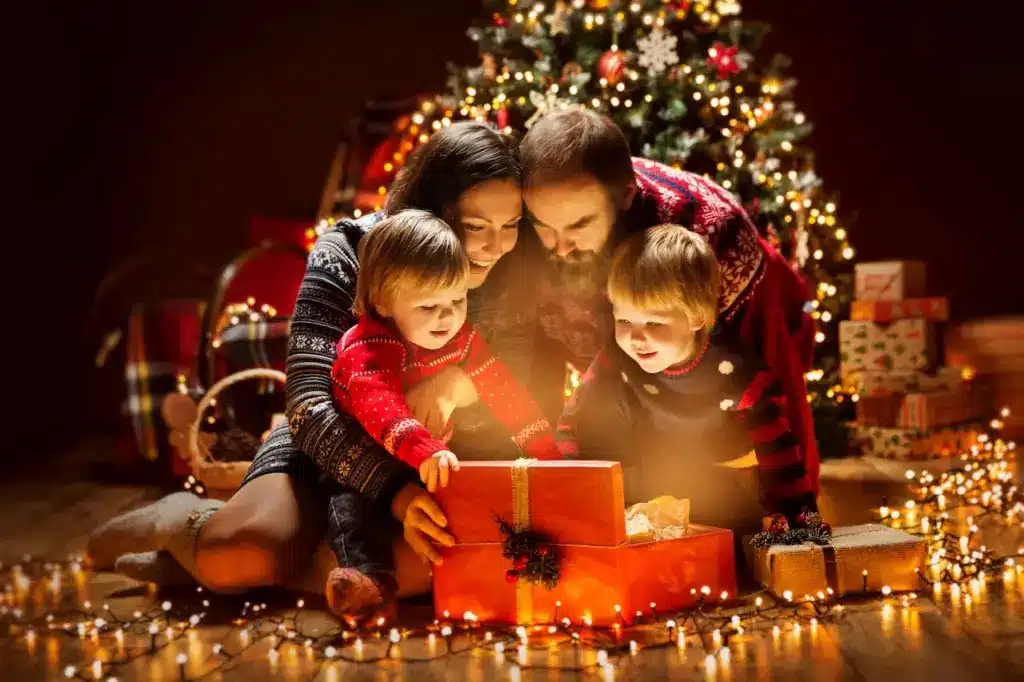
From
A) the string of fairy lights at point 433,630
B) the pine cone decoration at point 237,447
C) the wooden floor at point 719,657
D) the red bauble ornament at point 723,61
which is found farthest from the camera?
the red bauble ornament at point 723,61

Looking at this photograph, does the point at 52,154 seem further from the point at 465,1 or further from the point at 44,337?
the point at 465,1

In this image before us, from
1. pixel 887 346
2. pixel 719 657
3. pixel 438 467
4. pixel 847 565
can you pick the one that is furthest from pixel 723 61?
pixel 719 657

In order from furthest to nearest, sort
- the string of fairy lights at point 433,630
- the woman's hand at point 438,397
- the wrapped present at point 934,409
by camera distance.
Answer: the wrapped present at point 934,409, the woman's hand at point 438,397, the string of fairy lights at point 433,630

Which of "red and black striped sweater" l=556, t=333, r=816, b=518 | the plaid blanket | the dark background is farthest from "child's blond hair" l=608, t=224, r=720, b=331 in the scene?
the dark background

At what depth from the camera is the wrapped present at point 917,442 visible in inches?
134

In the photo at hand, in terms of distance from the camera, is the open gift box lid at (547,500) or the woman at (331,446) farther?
the woman at (331,446)

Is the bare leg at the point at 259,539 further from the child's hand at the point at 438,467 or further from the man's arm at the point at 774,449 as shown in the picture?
the man's arm at the point at 774,449

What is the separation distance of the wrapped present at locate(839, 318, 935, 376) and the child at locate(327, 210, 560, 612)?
212 centimetres

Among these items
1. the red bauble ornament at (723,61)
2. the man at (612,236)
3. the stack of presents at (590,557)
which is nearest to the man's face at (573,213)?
the man at (612,236)

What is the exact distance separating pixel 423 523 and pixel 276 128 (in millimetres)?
3478

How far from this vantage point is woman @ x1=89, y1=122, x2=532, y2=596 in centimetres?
189

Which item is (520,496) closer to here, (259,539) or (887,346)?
(259,539)

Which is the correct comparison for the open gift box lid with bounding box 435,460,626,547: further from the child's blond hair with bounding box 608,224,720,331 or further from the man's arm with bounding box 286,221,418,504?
the child's blond hair with bounding box 608,224,720,331

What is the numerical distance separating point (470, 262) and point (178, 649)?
0.92 m
